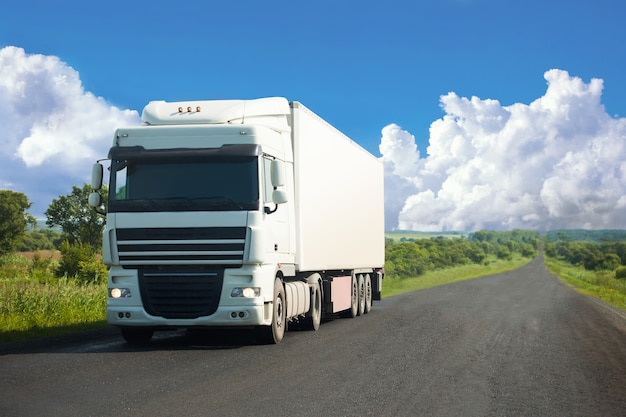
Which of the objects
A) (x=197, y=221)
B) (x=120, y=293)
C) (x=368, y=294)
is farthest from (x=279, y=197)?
(x=368, y=294)

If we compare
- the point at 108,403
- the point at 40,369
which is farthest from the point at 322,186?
the point at 108,403

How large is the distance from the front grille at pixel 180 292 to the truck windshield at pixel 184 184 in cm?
110

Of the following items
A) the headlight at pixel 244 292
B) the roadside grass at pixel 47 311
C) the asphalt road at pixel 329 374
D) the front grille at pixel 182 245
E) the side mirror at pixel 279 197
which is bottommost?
the asphalt road at pixel 329 374

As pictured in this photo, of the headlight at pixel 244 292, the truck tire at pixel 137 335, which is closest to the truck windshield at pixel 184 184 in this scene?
the headlight at pixel 244 292

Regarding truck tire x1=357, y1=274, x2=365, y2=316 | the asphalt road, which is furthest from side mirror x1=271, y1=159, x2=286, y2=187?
truck tire x1=357, y1=274, x2=365, y2=316

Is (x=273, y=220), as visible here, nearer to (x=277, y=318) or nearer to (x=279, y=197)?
(x=279, y=197)

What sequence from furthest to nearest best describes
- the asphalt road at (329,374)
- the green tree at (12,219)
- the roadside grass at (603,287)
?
the green tree at (12,219) → the roadside grass at (603,287) → the asphalt road at (329,374)

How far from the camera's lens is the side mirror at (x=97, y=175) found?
527 inches

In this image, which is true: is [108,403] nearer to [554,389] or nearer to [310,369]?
[310,369]

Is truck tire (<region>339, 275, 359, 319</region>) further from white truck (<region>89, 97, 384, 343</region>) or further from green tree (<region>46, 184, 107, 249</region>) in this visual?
green tree (<region>46, 184, 107, 249</region>)

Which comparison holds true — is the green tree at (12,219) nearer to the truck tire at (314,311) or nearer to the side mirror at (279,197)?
the truck tire at (314,311)

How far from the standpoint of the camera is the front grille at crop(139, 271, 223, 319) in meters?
13.1

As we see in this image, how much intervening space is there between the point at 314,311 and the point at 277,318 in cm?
321

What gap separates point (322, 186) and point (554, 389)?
8768 millimetres
